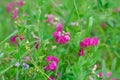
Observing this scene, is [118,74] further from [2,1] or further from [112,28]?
[2,1]

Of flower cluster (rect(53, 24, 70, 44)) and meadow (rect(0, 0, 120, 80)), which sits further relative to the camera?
flower cluster (rect(53, 24, 70, 44))

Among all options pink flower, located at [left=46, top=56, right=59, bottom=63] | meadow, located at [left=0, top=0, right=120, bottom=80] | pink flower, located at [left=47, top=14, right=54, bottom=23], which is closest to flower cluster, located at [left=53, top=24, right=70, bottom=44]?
meadow, located at [left=0, top=0, right=120, bottom=80]

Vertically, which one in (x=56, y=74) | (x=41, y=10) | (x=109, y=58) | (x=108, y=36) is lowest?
(x=109, y=58)

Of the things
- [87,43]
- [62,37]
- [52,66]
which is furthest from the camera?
[62,37]

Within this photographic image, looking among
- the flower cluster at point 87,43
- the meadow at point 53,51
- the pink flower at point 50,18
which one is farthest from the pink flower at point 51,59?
the pink flower at point 50,18

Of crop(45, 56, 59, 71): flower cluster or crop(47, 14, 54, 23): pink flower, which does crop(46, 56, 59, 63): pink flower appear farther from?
crop(47, 14, 54, 23): pink flower

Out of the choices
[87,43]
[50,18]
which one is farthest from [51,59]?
[50,18]

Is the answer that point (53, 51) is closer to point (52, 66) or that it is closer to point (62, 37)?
point (62, 37)

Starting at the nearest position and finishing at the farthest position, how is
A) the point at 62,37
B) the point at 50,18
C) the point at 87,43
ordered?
the point at 87,43 < the point at 62,37 < the point at 50,18

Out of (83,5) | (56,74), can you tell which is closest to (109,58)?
(83,5)

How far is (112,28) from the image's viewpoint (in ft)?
9.00

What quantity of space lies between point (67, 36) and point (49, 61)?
203 millimetres

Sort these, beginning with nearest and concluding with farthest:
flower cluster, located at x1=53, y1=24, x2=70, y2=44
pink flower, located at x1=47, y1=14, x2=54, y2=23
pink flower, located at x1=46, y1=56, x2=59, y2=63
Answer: pink flower, located at x1=46, y1=56, x2=59, y2=63
flower cluster, located at x1=53, y1=24, x2=70, y2=44
pink flower, located at x1=47, y1=14, x2=54, y2=23

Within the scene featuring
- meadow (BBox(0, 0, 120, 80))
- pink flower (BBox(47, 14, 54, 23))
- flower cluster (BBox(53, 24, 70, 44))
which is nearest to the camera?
meadow (BBox(0, 0, 120, 80))
